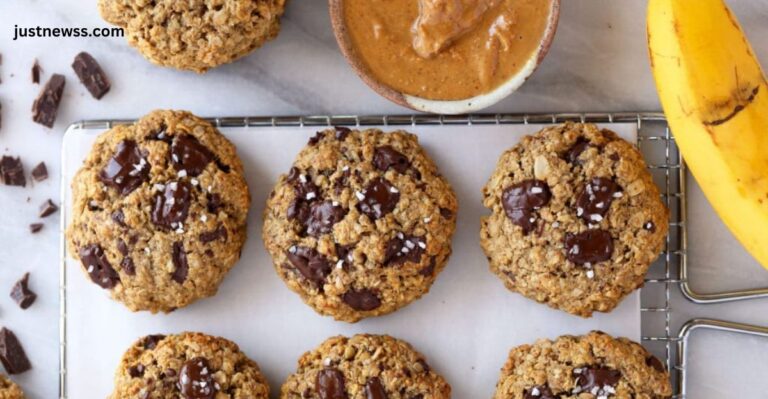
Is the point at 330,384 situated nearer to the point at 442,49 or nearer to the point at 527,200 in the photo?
the point at 527,200

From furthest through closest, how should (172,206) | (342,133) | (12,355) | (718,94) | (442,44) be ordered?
(12,355) < (342,133) < (172,206) < (442,44) < (718,94)

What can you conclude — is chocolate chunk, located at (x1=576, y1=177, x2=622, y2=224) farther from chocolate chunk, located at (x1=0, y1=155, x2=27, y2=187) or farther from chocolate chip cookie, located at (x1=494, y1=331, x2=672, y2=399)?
chocolate chunk, located at (x1=0, y1=155, x2=27, y2=187)

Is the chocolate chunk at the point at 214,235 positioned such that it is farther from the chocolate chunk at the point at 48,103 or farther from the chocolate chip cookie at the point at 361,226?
the chocolate chunk at the point at 48,103

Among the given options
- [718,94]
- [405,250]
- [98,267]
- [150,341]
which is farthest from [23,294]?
[718,94]

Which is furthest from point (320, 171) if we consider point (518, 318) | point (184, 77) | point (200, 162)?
point (518, 318)

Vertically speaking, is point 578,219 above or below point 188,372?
above

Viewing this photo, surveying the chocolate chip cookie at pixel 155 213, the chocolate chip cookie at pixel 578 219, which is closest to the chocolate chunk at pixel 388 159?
the chocolate chip cookie at pixel 578 219

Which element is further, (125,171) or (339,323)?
(339,323)
